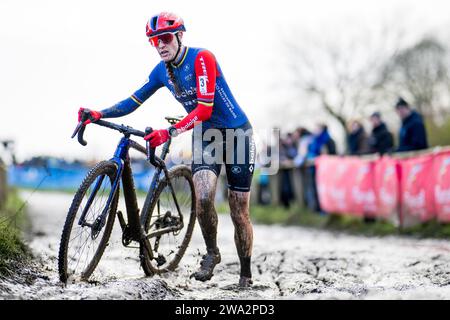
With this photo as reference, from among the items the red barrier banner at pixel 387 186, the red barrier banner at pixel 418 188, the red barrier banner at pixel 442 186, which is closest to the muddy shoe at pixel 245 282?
the red barrier banner at pixel 442 186

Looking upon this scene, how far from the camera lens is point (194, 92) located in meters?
6.30

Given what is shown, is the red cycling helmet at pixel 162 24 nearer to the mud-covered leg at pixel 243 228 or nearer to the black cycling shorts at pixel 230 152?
the black cycling shorts at pixel 230 152

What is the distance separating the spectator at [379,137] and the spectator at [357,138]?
1031mm

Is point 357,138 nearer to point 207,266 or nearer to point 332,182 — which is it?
point 332,182

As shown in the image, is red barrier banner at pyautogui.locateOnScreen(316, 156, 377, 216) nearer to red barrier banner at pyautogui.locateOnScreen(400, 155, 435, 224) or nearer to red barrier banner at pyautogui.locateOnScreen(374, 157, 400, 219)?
red barrier banner at pyautogui.locateOnScreen(374, 157, 400, 219)

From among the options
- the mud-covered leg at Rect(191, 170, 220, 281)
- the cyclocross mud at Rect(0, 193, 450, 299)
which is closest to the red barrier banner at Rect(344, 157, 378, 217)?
the cyclocross mud at Rect(0, 193, 450, 299)

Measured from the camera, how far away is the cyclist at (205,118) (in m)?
6.12

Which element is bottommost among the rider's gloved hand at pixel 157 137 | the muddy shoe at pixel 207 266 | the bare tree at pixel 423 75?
the muddy shoe at pixel 207 266

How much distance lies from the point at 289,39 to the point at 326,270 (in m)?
44.5

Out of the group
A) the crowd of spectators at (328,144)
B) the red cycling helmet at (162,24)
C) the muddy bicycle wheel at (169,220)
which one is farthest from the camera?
the crowd of spectators at (328,144)

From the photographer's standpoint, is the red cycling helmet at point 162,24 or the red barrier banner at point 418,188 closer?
the red cycling helmet at point 162,24

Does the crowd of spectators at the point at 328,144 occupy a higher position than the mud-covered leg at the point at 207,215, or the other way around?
the crowd of spectators at the point at 328,144

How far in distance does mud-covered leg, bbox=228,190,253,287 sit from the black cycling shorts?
0.08 m
